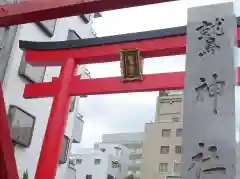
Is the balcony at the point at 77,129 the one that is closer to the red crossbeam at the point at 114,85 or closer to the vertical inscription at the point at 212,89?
the red crossbeam at the point at 114,85

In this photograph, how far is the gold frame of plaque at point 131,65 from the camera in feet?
24.2

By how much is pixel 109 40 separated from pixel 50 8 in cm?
317

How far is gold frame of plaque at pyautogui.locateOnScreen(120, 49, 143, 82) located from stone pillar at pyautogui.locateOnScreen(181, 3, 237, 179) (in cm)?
284

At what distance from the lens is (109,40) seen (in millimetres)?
7676

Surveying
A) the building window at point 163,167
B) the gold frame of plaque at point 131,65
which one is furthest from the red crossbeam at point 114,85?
the building window at point 163,167

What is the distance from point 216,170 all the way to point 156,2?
73.7 inches

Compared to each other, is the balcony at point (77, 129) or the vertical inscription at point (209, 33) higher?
the balcony at point (77, 129)

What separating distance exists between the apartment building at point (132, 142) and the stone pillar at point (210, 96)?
3935cm

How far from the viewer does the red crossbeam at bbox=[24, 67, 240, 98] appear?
7.14 meters

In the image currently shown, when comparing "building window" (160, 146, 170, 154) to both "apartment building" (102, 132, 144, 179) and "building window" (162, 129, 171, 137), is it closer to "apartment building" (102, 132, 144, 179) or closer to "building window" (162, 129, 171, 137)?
"building window" (162, 129, 171, 137)

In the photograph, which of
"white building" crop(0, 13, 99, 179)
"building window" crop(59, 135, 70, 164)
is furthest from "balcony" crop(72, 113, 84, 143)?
"white building" crop(0, 13, 99, 179)

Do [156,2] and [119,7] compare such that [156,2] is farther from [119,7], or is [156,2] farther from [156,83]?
Answer: [156,83]

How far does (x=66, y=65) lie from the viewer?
778 cm

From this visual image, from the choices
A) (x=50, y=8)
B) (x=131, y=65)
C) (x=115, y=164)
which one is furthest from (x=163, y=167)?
(x=50, y=8)
